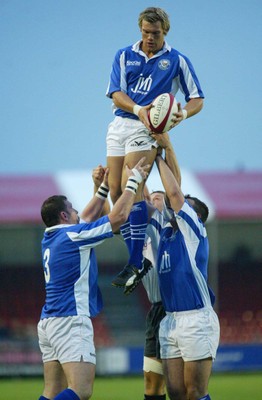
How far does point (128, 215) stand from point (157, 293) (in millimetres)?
965

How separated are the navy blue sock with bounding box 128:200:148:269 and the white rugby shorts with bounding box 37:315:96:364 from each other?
64 cm

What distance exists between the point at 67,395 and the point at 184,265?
141cm

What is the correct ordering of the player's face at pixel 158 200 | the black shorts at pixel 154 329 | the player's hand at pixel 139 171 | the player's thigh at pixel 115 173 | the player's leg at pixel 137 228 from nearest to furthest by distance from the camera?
the player's hand at pixel 139 171 → the player's leg at pixel 137 228 → the player's thigh at pixel 115 173 → the black shorts at pixel 154 329 → the player's face at pixel 158 200

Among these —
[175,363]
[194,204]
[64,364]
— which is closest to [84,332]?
[64,364]

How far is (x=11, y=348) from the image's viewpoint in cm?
1909

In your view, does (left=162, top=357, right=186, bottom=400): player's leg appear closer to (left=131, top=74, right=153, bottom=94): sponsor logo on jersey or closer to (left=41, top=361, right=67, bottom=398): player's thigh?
(left=41, top=361, right=67, bottom=398): player's thigh

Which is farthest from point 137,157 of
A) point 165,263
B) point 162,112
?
point 165,263

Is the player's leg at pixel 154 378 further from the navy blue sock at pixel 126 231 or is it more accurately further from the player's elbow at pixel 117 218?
the player's elbow at pixel 117 218

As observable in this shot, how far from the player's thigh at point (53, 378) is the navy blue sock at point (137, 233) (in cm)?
104

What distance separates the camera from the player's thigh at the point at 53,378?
7.97 meters

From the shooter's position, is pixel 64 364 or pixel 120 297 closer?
pixel 64 364

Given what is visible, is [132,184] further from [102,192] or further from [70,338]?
[70,338]

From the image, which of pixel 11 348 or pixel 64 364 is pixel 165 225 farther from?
pixel 11 348

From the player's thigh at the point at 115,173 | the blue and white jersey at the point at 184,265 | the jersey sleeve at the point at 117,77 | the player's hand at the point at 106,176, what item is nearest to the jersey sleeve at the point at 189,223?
the blue and white jersey at the point at 184,265
